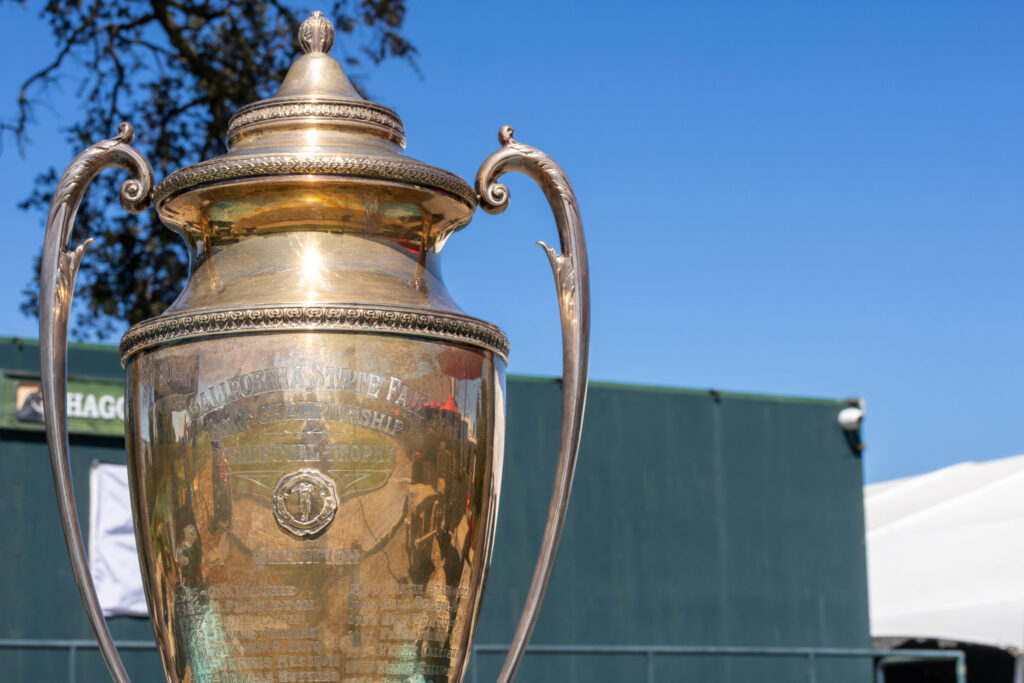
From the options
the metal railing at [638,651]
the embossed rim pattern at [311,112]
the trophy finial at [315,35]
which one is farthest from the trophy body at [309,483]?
the metal railing at [638,651]

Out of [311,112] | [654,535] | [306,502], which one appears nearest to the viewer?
[306,502]

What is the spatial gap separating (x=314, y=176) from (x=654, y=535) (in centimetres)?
1472

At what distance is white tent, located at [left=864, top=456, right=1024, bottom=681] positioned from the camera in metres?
16.7

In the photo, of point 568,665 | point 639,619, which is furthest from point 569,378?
point 639,619

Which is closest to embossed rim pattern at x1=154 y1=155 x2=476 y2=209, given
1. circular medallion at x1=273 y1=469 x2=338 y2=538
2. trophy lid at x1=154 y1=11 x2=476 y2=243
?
trophy lid at x1=154 y1=11 x2=476 y2=243

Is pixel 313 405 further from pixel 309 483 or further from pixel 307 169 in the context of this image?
pixel 307 169

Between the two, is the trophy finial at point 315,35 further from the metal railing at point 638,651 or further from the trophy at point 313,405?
the metal railing at point 638,651

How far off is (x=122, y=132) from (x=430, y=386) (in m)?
0.74

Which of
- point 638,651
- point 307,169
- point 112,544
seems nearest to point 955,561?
point 638,651

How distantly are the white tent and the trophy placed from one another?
13456 millimetres

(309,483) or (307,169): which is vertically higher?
(307,169)

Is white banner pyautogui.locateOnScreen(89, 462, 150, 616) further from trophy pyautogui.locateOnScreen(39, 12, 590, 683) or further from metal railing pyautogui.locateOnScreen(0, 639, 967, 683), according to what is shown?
trophy pyautogui.locateOnScreen(39, 12, 590, 683)

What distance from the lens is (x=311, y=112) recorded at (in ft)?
8.27

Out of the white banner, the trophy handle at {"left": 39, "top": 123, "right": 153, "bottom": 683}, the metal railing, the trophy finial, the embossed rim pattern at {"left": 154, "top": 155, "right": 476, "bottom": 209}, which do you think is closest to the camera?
the embossed rim pattern at {"left": 154, "top": 155, "right": 476, "bottom": 209}
